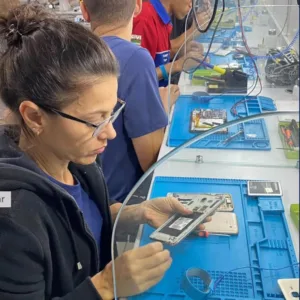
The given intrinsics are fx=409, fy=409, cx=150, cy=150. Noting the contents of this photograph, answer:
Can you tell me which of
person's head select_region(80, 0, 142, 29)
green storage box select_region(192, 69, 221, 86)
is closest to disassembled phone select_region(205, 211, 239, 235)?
person's head select_region(80, 0, 142, 29)

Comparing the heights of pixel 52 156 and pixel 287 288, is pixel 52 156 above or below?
above

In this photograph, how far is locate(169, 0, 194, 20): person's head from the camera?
225cm

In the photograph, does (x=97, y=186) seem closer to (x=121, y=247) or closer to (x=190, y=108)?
(x=121, y=247)

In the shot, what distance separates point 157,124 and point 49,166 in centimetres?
49

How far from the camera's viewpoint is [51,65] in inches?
28.7

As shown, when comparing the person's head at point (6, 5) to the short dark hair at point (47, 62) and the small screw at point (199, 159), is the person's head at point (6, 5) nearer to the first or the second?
the short dark hair at point (47, 62)

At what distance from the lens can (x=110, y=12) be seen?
1275 mm

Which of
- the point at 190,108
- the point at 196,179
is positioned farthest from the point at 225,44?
the point at 196,179

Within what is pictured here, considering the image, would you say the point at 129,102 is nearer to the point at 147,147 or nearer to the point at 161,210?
the point at 147,147

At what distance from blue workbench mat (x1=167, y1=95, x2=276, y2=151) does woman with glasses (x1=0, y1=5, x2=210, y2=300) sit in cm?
30

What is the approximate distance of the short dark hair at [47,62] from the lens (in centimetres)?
73

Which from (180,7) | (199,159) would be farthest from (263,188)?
(180,7)

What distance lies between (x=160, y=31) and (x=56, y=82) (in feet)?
4.75

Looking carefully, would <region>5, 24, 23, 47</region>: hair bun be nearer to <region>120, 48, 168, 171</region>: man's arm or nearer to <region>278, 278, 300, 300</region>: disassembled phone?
<region>120, 48, 168, 171</region>: man's arm
